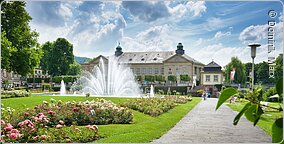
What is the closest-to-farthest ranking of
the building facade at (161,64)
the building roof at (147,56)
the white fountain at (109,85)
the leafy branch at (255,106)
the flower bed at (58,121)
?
the leafy branch at (255,106)
the flower bed at (58,121)
the building roof at (147,56)
the building facade at (161,64)
the white fountain at (109,85)

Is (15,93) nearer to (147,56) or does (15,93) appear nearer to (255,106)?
(147,56)

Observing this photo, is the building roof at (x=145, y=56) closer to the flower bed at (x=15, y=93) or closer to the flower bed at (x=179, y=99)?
the flower bed at (x=15, y=93)

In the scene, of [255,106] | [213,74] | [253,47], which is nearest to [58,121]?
[253,47]

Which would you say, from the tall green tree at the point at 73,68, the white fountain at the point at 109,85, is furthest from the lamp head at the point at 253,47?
the white fountain at the point at 109,85

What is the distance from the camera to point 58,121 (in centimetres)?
723

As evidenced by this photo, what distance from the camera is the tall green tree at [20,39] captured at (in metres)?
14.2

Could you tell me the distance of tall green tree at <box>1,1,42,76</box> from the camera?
1423cm

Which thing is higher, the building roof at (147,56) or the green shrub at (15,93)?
the building roof at (147,56)

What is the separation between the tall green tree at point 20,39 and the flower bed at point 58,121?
674 cm

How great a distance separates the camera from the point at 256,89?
0.72m

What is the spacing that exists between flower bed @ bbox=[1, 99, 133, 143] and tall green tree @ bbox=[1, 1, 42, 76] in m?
6.74

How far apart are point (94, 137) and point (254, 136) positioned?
3073mm

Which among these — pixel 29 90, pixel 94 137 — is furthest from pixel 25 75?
pixel 94 137

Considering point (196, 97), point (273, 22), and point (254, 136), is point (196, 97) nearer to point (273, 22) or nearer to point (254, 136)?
point (254, 136)
